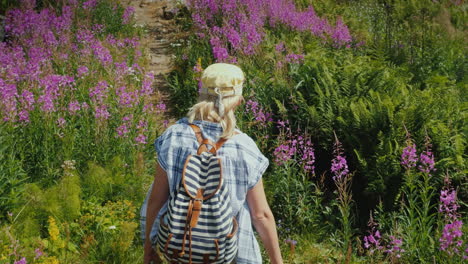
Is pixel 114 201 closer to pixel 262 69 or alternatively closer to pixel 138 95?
pixel 138 95

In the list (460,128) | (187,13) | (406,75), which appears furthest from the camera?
(187,13)

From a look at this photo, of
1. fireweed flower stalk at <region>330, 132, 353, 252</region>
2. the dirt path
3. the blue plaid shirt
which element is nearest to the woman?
the blue plaid shirt

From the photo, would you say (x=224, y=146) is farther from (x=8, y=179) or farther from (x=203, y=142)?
(x=8, y=179)

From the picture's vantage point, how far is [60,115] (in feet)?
17.4

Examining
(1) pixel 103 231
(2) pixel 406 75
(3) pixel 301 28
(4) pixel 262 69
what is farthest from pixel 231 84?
(3) pixel 301 28

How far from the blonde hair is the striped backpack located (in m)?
0.12

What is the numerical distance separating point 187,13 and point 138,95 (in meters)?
6.14

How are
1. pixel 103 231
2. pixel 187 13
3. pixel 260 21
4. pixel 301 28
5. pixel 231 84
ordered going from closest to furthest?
1. pixel 231 84
2. pixel 103 231
3. pixel 260 21
4. pixel 301 28
5. pixel 187 13

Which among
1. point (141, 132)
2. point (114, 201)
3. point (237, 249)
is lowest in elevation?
point (114, 201)

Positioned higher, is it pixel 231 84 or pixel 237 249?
pixel 231 84

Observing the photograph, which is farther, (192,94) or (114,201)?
(192,94)

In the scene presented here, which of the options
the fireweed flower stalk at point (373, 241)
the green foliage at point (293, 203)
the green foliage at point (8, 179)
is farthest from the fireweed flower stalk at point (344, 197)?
the green foliage at point (8, 179)

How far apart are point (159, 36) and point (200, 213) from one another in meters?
9.09

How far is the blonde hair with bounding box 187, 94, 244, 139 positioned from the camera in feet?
8.29
